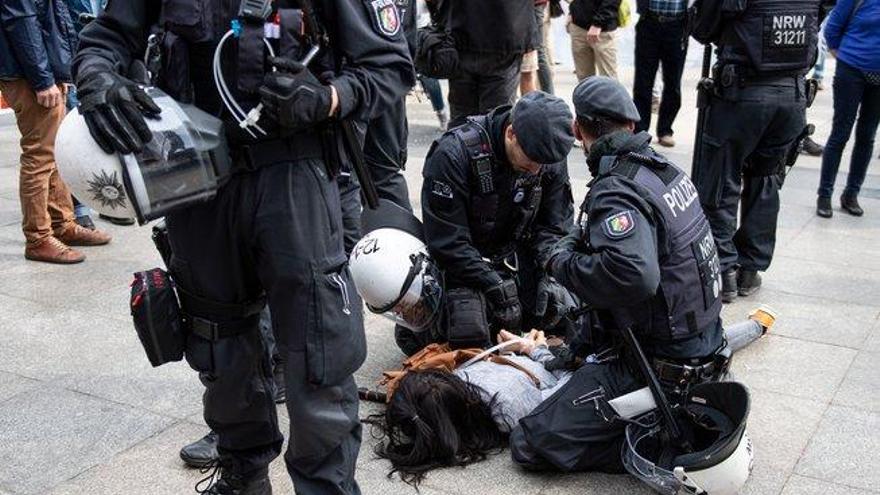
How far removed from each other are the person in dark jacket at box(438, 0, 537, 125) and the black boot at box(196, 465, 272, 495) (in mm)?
3261

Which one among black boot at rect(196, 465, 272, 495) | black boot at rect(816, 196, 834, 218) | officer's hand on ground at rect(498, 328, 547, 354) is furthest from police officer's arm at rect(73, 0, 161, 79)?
black boot at rect(816, 196, 834, 218)

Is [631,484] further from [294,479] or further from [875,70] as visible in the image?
[875,70]

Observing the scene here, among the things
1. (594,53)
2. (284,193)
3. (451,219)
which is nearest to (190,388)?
(451,219)

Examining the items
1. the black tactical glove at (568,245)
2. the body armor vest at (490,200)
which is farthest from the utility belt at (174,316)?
the body armor vest at (490,200)

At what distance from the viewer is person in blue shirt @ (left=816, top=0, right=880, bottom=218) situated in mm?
6129

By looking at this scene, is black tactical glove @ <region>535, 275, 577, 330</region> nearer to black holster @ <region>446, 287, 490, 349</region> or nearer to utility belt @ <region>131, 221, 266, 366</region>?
black holster @ <region>446, 287, 490, 349</region>

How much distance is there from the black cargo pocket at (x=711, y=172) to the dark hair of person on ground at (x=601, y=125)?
1.61 meters

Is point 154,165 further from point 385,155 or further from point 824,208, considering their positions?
point 824,208

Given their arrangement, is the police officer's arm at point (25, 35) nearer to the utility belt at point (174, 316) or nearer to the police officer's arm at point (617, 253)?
the utility belt at point (174, 316)

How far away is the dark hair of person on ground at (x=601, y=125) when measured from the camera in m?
3.54

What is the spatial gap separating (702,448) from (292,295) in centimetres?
147

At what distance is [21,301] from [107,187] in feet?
9.23

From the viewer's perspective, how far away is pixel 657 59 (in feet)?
26.4

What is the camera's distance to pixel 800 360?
4.34 meters
